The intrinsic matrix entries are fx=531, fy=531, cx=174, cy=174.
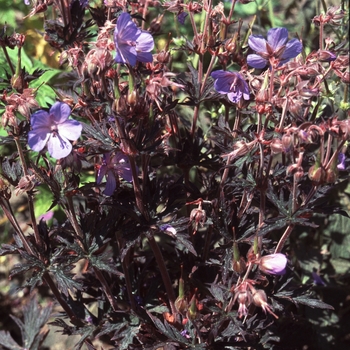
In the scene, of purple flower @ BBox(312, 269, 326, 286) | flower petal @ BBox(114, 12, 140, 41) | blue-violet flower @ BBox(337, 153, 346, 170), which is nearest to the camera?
flower petal @ BBox(114, 12, 140, 41)

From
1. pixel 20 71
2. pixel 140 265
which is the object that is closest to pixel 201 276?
pixel 140 265

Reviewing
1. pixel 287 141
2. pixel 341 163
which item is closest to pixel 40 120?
pixel 287 141

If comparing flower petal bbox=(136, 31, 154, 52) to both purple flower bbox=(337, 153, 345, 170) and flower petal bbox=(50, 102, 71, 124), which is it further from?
purple flower bbox=(337, 153, 345, 170)

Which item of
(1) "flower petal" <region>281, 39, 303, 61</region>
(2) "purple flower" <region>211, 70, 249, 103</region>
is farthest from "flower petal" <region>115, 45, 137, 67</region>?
(1) "flower petal" <region>281, 39, 303, 61</region>

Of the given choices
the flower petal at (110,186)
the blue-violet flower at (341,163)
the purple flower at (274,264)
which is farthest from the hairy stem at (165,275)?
the blue-violet flower at (341,163)

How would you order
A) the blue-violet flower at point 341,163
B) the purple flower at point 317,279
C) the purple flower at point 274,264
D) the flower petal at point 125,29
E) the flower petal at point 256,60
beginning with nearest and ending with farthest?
the flower petal at point 125,29 < the purple flower at point 274,264 < the flower petal at point 256,60 < the blue-violet flower at point 341,163 < the purple flower at point 317,279

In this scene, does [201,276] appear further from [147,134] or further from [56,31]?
[56,31]

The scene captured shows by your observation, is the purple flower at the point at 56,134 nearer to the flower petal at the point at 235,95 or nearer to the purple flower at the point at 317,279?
the flower petal at the point at 235,95
